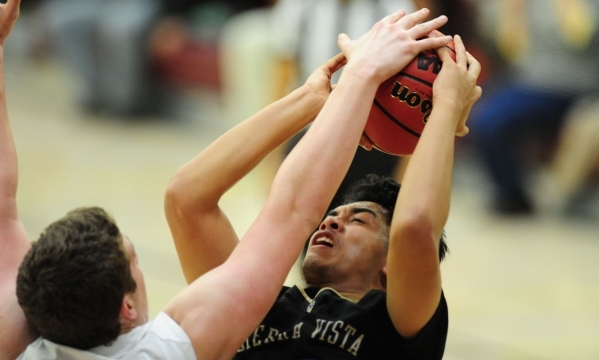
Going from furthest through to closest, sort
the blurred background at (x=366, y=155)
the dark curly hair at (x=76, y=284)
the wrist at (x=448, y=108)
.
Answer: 1. the blurred background at (x=366, y=155)
2. the wrist at (x=448, y=108)
3. the dark curly hair at (x=76, y=284)

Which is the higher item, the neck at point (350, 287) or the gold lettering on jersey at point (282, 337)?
the neck at point (350, 287)

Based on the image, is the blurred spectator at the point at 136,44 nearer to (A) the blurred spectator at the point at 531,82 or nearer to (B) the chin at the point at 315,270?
(A) the blurred spectator at the point at 531,82

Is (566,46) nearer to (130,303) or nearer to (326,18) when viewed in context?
(326,18)

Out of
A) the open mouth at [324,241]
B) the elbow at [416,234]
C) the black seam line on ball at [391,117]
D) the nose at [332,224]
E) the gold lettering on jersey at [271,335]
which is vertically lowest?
the gold lettering on jersey at [271,335]

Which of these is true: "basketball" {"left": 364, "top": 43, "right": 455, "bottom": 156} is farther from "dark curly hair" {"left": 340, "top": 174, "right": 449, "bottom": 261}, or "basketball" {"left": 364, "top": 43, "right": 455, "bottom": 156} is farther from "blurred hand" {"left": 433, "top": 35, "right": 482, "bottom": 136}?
"dark curly hair" {"left": 340, "top": 174, "right": 449, "bottom": 261}

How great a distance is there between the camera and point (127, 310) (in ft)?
6.54

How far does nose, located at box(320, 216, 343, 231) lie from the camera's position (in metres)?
2.61

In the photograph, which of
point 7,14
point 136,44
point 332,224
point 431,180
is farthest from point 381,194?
point 136,44

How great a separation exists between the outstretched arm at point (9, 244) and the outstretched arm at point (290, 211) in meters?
0.38

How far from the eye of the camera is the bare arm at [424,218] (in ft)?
6.68

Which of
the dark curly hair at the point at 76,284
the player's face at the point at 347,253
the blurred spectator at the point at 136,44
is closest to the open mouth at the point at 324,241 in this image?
the player's face at the point at 347,253

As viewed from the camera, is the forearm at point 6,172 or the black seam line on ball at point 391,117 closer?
the forearm at point 6,172

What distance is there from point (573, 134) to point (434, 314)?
17.5ft

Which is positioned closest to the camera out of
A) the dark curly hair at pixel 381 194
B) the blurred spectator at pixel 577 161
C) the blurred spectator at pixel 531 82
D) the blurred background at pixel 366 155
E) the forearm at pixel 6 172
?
the forearm at pixel 6 172
